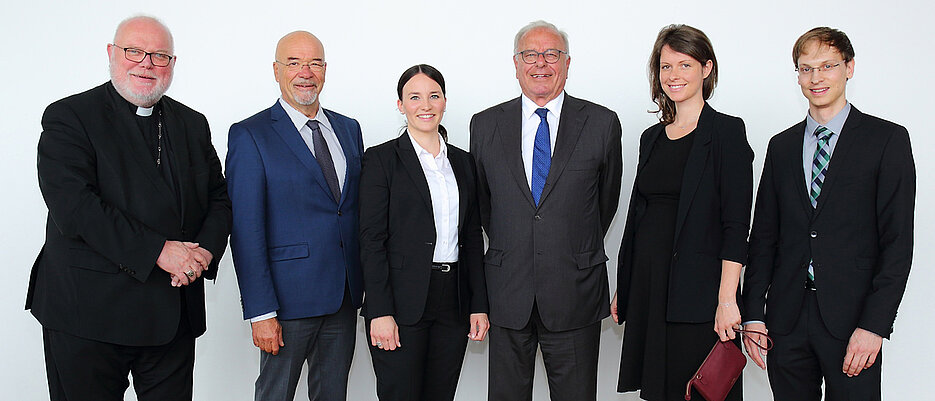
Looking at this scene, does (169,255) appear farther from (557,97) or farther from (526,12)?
(526,12)

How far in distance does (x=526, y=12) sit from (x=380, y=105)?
955 millimetres

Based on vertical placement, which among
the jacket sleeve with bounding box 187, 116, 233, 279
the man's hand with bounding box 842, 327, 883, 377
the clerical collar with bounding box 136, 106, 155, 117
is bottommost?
the man's hand with bounding box 842, 327, 883, 377

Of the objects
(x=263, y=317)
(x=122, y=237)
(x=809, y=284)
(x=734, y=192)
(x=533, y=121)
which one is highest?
(x=533, y=121)

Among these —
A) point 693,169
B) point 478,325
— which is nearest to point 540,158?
point 693,169

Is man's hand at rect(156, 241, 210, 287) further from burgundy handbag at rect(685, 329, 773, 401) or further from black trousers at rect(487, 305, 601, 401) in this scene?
burgundy handbag at rect(685, 329, 773, 401)

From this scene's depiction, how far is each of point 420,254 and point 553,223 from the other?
54cm

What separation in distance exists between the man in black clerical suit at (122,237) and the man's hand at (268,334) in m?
0.22

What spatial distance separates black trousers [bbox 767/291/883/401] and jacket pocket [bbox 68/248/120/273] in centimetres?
235

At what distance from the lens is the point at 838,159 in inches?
96.7

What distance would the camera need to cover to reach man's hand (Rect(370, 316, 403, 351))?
263 cm

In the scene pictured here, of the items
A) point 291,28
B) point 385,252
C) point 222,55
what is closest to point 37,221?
point 222,55

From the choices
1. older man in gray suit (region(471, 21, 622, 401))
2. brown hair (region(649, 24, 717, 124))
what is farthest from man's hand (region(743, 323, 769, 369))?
brown hair (region(649, 24, 717, 124))

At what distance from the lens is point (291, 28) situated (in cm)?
392

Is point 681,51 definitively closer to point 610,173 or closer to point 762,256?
point 610,173
